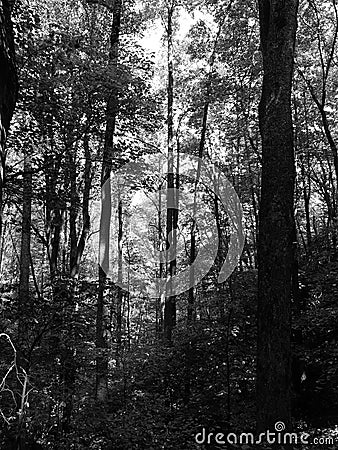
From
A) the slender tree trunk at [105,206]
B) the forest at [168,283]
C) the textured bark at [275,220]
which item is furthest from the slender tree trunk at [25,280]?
the textured bark at [275,220]

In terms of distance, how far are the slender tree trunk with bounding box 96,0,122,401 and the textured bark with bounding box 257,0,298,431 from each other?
10.9 feet

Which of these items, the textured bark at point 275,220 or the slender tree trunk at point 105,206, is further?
the slender tree trunk at point 105,206

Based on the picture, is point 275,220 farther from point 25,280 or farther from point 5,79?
point 25,280

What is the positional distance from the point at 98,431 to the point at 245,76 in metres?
9.93

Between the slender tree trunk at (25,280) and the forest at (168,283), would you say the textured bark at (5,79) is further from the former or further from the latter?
the slender tree trunk at (25,280)

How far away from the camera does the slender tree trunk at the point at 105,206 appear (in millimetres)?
7480

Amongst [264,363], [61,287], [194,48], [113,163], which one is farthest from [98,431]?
[194,48]

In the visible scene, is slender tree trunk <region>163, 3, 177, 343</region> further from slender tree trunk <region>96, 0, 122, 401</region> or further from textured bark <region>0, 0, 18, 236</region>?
textured bark <region>0, 0, 18, 236</region>

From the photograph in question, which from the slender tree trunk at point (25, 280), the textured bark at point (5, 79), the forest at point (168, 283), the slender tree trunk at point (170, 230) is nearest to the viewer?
the textured bark at point (5, 79)

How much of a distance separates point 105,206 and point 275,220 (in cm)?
Answer: 650

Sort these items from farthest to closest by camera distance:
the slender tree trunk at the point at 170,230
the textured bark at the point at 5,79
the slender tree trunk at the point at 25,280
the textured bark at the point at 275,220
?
1. the slender tree trunk at the point at 170,230
2. the slender tree trunk at the point at 25,280
3. the textured bark at the point at 275,220
4. the textured bark at the point at 5,79

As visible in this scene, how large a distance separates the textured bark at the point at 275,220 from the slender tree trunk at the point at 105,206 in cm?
333

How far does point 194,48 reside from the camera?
15.1 metres

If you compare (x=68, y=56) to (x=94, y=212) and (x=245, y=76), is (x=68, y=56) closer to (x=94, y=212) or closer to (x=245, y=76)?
(x=245, y=76)
